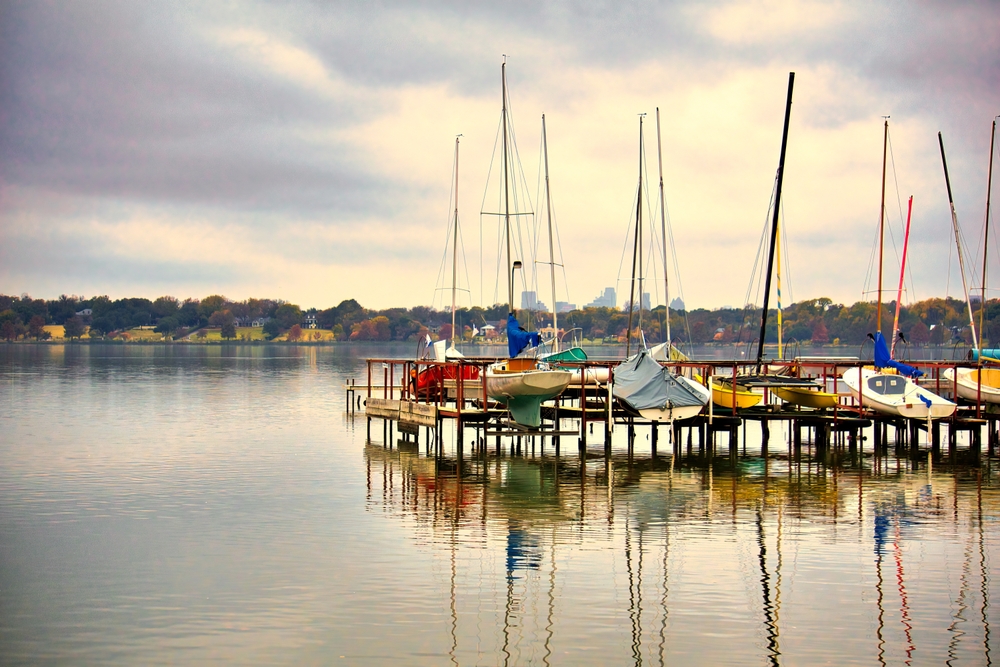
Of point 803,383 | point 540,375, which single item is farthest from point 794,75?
point 540,375

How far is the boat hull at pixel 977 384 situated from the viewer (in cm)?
4038

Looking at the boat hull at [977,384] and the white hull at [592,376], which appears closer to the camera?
the boat hull at [977,384]

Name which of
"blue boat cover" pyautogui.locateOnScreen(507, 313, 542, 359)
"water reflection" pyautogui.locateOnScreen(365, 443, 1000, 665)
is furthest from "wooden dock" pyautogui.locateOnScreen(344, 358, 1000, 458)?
"water reflection" pyautogui.locateOnScreen(365, 443, 1000, 665)

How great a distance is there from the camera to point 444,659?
580 inches

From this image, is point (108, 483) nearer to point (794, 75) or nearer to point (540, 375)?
point (540, 375)

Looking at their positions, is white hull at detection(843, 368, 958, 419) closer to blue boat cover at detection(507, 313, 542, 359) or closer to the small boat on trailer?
the small boat on trailer

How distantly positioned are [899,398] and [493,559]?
22.6 meters

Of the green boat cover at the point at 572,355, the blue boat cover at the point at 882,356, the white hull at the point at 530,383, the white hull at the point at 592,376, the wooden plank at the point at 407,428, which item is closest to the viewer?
the white hull at the point at 530,383

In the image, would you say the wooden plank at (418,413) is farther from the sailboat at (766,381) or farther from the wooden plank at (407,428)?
the sailboat at (766,381)

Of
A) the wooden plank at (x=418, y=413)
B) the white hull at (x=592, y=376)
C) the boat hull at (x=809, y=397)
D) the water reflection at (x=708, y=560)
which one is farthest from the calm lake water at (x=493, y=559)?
the white hull at (x=592, y=376)

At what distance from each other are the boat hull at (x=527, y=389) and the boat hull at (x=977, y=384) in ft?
52.6

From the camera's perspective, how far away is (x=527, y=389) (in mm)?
36406

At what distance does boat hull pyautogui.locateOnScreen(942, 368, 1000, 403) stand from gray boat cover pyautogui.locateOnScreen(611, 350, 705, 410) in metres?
11.2

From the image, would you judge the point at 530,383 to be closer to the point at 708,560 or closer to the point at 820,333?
the point at 708,560
